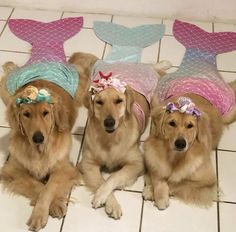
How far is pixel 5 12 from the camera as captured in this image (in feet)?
13.8

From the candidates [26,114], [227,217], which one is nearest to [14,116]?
[26,114]

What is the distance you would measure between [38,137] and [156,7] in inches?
83.5

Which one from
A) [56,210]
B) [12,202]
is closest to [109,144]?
[56,210]

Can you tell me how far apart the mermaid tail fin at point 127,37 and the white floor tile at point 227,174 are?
1.14 meters

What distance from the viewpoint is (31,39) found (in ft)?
12.4

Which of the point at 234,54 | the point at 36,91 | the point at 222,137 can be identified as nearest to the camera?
the point at 36,91

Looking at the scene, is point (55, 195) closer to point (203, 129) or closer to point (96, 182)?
point (96, 182)

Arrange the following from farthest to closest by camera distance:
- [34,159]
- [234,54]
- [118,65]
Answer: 1. [234,54]
2. [118,65]
3. [34,159]

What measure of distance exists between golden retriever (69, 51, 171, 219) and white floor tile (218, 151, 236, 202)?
499 mm

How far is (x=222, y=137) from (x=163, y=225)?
2.68 ft

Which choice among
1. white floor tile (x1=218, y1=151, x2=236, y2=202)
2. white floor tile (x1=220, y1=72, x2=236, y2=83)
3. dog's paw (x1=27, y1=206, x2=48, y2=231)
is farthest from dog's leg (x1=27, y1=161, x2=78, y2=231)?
white floor tile (x1=220, y1=72, x2=236, y2=83)

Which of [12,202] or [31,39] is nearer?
[12,202]

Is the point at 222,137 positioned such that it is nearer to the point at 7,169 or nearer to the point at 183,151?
the point at 183,151

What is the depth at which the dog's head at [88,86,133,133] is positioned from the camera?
248cm
